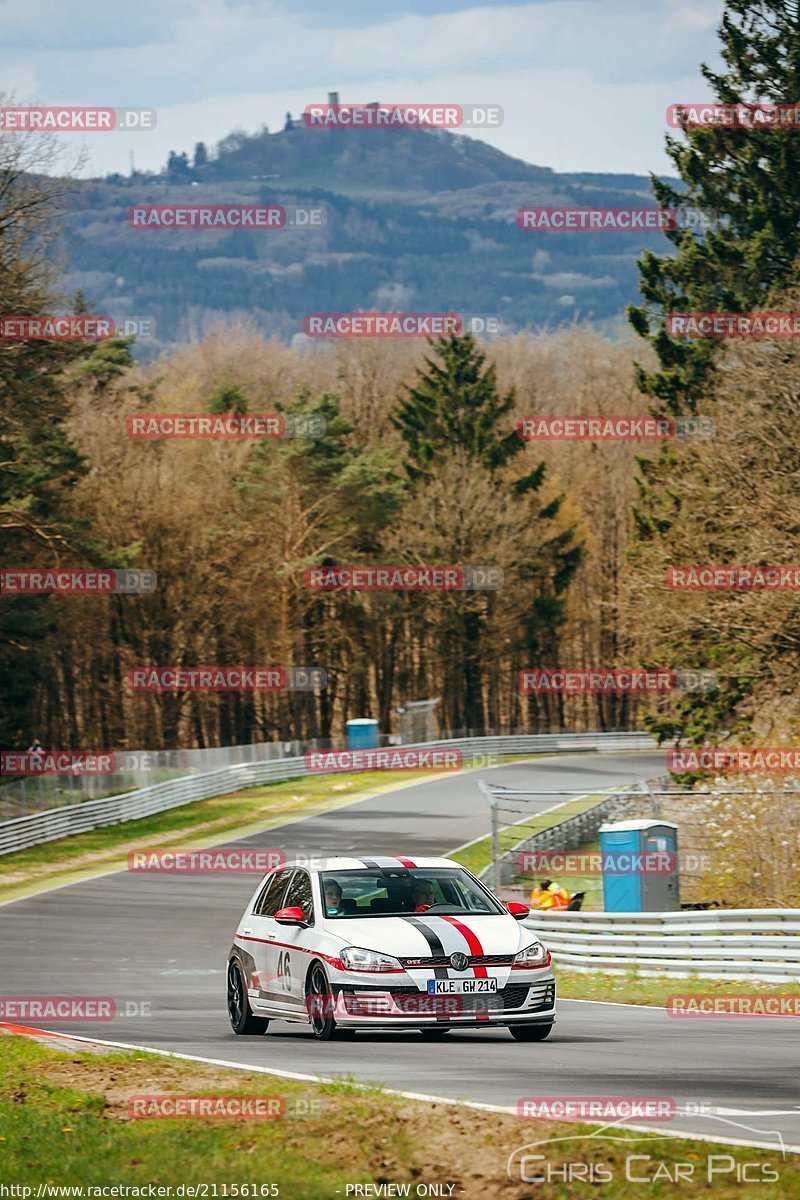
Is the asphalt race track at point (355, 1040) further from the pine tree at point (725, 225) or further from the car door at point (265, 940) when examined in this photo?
the pine tree at point (725, 225)

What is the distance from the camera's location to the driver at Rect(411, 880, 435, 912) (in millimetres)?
14062

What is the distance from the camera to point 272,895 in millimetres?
15219

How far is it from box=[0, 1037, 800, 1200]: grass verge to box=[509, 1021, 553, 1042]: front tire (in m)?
3.63

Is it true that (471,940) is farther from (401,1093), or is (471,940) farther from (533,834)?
(533,834)

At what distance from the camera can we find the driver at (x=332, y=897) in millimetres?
13930

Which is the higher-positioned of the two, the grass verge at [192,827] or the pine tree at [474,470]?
the pine tree at [474,470]

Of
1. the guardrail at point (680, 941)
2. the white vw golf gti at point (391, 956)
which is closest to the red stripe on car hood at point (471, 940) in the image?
the white vw golf gti at point (391, 956)

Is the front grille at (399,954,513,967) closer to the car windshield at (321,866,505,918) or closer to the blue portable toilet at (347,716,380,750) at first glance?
the car windshield at (321,866,505,918)

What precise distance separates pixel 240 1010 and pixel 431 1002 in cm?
276

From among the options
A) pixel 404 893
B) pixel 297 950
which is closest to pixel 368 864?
pixel 404 893

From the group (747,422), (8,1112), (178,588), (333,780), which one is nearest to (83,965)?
(8,1112)

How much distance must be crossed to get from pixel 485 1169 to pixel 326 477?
7274cm

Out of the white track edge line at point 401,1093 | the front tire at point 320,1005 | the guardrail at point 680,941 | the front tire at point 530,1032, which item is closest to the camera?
the white track edge line at point 401,1093

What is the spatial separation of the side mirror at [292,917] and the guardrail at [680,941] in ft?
26.0
